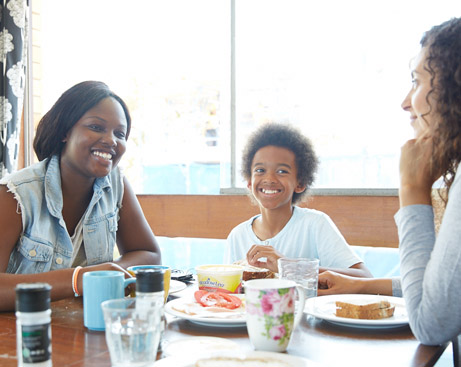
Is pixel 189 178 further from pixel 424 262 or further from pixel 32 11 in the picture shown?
pixel 424 262

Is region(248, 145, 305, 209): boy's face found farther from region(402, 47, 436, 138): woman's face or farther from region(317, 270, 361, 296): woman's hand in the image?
region(402, 47, 436, 138): woman's face

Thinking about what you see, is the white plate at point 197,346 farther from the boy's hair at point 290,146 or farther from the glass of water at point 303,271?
the boy's hair at point 290,146

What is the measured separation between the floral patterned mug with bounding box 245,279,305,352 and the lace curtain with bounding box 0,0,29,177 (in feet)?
8.86

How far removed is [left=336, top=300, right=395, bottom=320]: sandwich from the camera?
3.41ft

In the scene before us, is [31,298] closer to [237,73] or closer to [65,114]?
[65,114]

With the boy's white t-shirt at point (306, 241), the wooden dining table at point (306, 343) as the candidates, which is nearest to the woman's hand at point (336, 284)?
the wooden dining table at point (306, 343)

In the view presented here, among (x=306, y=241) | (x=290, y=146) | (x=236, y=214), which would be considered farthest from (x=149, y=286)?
(x=236, y=214)

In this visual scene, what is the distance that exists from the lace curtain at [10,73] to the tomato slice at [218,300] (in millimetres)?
2395

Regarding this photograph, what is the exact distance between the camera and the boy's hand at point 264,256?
1.58m

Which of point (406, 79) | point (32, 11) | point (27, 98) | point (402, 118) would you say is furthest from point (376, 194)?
point (32, 11)

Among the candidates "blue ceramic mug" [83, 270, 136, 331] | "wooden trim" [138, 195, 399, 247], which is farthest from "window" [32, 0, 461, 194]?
"blue ceramic mug" [83, 270, 136, 331]

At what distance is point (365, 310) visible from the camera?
1.04 m

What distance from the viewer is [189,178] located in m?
3.26

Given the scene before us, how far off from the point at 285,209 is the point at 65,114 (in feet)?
3.16
